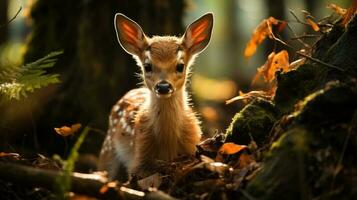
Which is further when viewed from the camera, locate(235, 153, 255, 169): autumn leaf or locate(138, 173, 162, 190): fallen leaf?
locate(138, 173, 162, 190): fallen leaf

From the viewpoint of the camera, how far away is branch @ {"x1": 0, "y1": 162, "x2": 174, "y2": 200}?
3271 mm

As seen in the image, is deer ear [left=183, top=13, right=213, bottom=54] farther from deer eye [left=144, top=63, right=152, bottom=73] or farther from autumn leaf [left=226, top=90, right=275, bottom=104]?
autumn leaf [left=226, top=90, right=275, bottom=104]

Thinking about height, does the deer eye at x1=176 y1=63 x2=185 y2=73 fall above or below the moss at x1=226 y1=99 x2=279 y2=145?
above

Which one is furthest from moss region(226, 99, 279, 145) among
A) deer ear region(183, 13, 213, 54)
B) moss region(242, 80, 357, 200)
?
deer ear region(183, 13, 213, 54)

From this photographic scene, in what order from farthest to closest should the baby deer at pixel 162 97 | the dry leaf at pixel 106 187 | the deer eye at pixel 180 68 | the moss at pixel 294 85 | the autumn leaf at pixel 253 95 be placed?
the deer eye at pixel 180 68, the baby deer at pixel 162 97, the autumn leaf at pixel 253 95, the moss at pixel 294 85, the dry leaf at pixel 106 187

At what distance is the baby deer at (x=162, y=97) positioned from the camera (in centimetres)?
587

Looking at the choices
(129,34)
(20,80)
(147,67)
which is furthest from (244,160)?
(129,34)

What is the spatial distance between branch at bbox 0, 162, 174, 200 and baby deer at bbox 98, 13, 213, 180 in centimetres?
230

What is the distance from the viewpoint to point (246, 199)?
A: 3.24m

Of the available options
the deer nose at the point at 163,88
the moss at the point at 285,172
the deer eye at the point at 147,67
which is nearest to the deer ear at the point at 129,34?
the deer eye at the point at 147,67

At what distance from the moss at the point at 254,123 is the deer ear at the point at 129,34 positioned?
2129 mm

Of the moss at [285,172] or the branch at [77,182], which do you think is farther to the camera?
the branch at [77,182]

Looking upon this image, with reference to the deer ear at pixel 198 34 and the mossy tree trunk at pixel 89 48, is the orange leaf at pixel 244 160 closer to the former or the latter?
the deer ear at pixel 198 34

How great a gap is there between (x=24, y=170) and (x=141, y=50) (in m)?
3.23
